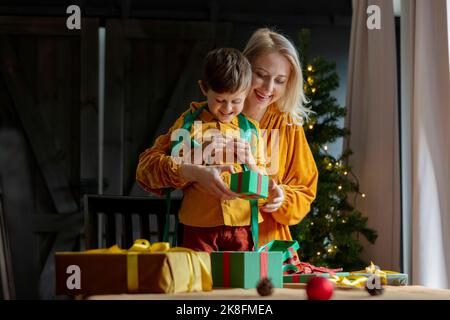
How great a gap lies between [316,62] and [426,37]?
85 centimetres

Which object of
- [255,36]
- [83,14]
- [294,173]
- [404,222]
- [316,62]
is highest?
[83,14]

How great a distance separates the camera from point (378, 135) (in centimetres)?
425

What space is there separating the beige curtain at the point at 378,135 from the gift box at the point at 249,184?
2.73m

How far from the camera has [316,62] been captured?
4.21m

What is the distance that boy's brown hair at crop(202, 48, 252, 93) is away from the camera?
1592 mm

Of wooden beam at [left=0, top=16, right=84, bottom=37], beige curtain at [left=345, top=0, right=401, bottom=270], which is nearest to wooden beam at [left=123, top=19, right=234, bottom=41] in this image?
wooden beam at [left=0, top=16, right=84, bottom=37]

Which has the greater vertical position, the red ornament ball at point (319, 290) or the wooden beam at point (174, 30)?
the wooden beam at point (174, 30)

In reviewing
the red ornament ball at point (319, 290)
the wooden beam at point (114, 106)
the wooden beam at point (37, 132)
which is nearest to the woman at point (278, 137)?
the red ornament ball at point (319, 290)

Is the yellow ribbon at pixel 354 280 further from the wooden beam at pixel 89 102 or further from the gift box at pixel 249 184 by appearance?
the wooden beam at pixel 89 102

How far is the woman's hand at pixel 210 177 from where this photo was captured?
5.03 ft

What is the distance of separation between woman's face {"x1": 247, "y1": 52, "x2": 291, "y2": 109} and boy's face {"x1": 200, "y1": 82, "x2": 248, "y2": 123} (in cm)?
19

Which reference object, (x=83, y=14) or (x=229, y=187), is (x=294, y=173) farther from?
(x=83, y=14)

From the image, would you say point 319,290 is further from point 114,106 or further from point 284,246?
point 114,106
